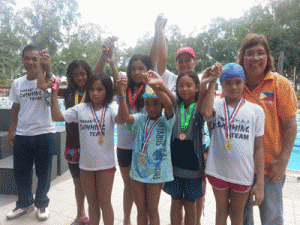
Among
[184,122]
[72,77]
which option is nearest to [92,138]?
[72,77]

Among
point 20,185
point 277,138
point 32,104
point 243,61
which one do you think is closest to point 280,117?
point 277,138

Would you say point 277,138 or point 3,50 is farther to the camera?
point 3,50

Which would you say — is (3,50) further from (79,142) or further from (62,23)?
(79,142)

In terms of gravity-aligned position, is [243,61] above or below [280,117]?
above

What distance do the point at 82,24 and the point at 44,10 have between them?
6.39 metres

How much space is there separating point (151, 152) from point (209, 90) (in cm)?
79

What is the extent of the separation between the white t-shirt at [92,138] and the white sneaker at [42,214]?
1.20 meters

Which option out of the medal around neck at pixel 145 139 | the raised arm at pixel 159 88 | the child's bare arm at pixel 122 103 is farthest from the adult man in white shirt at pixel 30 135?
the raised arm at pixel 159 88

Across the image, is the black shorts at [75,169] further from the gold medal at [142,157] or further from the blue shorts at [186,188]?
the blue shorts at [186,188]

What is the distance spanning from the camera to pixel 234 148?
1.86 m

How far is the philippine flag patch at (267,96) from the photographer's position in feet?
6.33

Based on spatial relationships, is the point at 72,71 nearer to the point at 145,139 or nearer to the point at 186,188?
the point at 145,139

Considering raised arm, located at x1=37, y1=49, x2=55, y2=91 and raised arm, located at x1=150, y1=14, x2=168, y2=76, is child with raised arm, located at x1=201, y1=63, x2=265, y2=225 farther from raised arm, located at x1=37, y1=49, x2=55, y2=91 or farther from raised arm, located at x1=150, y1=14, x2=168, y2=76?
raised arm, located at x1=37, y1=49, x2=55, y2=91

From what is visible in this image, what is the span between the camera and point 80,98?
8.56 feet
